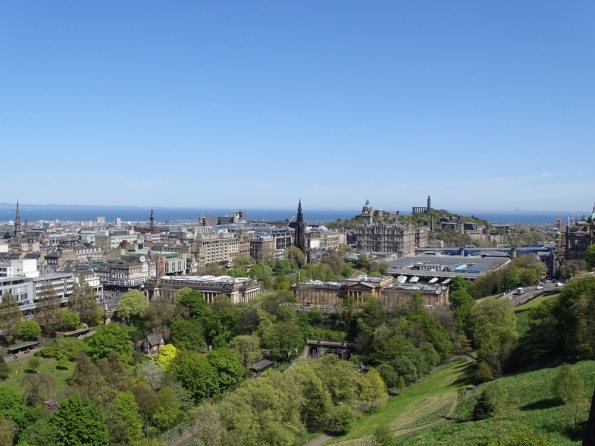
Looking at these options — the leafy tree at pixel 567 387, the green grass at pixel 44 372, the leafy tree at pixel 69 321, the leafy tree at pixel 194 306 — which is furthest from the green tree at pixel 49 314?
the leafy tree at pixel 567 387

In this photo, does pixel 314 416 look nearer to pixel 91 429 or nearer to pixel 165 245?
pixel 91 429

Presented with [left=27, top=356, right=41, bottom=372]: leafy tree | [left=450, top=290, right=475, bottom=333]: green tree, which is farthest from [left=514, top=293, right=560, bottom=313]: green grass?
[left=27, top=356, right=41, bottom=372]: leafy tree

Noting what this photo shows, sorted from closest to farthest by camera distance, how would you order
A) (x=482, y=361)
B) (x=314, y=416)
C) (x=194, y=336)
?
(x=314, y=416) → (x=482, y=361) → (x=194, y=336)

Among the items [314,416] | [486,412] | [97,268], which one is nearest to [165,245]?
[97,268]

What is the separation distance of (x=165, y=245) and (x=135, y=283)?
28469 mm

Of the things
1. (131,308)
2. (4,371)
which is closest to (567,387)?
(4,371)

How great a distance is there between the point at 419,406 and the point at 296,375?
27.7ft

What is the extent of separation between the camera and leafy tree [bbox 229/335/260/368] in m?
52.7

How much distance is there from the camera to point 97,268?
3575 inches

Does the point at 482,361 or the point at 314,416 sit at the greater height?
the point at 482,361

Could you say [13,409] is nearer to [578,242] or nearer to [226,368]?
[226,368]

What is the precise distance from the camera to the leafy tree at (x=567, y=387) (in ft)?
103

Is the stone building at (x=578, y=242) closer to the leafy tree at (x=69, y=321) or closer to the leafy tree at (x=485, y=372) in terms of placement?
the leafy tree at (x=485, y=372)

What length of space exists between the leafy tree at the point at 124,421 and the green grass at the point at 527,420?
15917 mm
